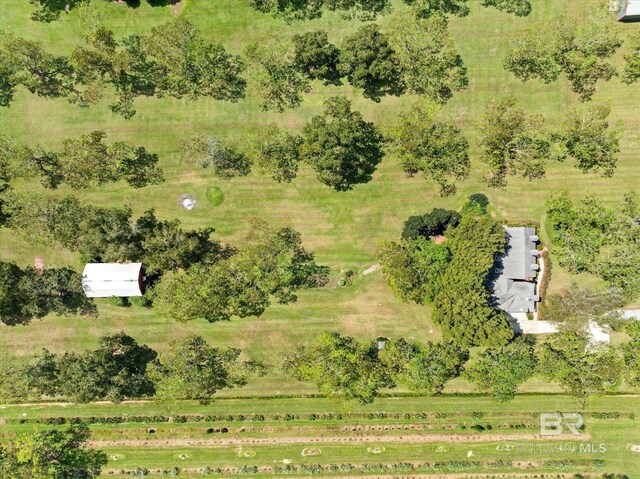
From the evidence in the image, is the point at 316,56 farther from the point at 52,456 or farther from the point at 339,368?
the point at 52,456

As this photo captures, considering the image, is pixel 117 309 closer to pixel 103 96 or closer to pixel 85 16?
pixel 103 96

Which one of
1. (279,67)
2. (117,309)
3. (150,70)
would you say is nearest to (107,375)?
(117,309)

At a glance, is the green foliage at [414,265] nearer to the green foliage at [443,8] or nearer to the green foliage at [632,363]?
the green foliage at [632,363]

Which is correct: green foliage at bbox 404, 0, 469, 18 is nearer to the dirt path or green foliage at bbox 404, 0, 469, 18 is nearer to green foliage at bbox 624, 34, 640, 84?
green foliage at bbox 624, 34, 640, 84

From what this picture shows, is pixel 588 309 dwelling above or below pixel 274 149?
below

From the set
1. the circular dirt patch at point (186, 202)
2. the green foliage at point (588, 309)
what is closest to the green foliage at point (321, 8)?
the circular dirt patch at point (186, 202)

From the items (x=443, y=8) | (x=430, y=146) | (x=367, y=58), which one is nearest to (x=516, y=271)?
(x=430, y=146)
